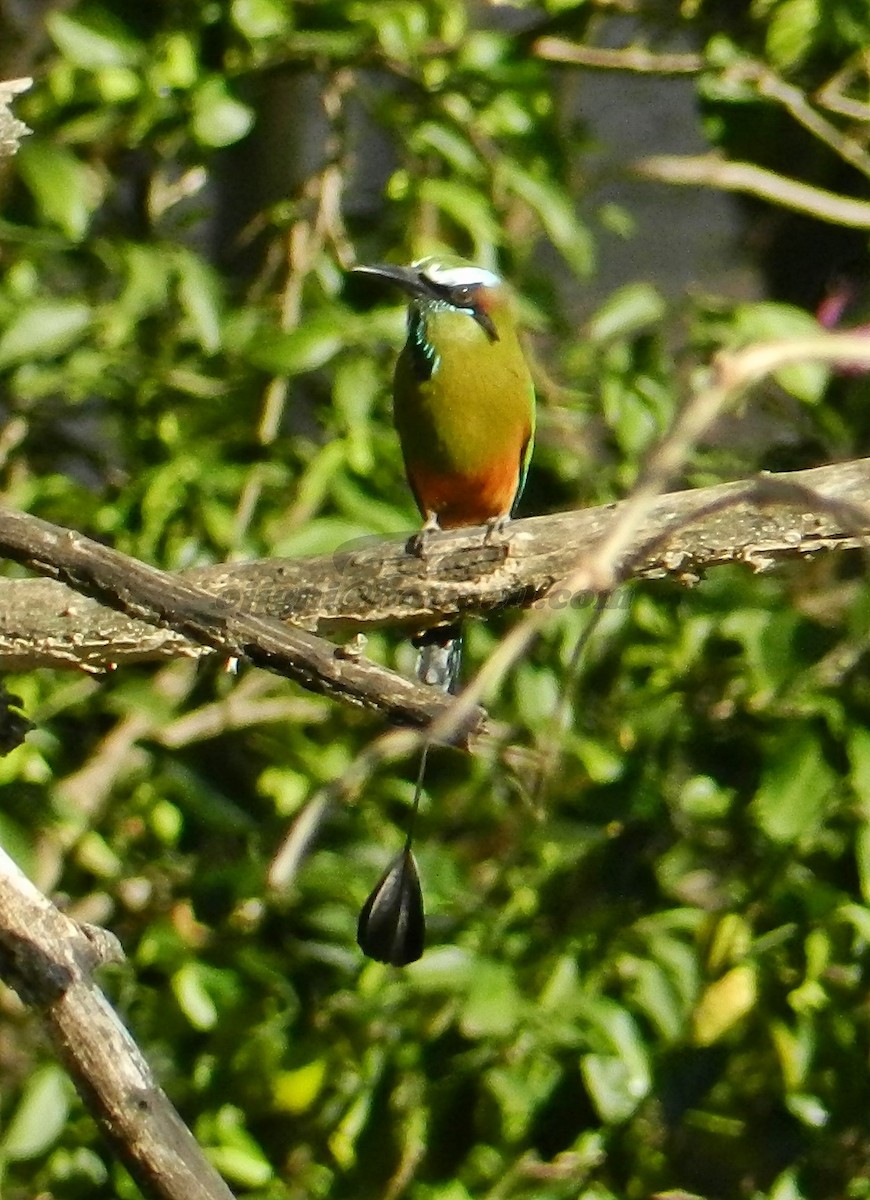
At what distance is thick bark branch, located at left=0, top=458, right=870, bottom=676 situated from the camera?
1352 mm

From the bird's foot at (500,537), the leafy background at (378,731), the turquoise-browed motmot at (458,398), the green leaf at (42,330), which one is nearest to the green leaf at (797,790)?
A: the leafy background at (378,731)

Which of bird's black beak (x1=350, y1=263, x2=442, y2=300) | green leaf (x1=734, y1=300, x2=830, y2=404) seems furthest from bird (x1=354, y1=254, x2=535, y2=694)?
green leaf (x1=734, y1=300, x2=830, y2=404)

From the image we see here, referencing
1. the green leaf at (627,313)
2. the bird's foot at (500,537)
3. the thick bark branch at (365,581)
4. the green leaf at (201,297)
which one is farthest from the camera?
the green leaf at (627,313)

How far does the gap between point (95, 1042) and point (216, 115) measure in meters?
1.51

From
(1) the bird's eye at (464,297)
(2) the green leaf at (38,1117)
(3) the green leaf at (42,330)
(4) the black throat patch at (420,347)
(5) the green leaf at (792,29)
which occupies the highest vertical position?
(5) the green leaf at (792,29)

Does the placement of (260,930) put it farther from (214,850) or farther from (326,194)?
(326,194)

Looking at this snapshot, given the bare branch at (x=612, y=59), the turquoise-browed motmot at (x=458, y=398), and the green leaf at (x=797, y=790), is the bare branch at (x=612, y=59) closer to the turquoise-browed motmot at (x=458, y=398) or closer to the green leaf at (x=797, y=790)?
the turquoise-browed motmot at (x=458, y=398)

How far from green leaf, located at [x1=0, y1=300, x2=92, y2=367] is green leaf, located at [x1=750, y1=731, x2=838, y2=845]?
3.73 feet

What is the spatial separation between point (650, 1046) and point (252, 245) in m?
1.53

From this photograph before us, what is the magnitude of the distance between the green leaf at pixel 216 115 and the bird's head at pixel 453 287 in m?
0.26

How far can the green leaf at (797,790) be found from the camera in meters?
2.20

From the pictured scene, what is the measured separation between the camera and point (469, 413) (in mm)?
2541

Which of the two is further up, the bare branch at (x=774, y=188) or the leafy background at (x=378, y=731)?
the bare branch at (x=774, y=188)

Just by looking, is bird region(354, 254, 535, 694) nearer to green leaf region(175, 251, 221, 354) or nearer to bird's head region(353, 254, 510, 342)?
bird's head region(353, 254, 510, 342)
